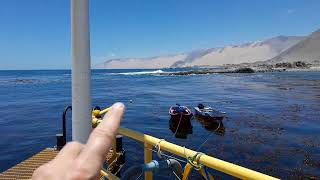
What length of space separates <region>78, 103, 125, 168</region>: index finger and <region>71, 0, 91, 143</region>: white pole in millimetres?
2040

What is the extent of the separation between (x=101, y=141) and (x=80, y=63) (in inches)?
87.0

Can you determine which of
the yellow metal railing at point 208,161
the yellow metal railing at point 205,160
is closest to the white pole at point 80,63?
the yellow metal railing at point 205,160

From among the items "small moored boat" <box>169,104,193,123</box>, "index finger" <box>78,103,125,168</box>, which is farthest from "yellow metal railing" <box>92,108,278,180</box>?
"small moored boat" <box>169,104,193,123</box>

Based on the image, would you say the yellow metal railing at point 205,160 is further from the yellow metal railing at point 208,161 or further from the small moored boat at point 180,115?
the small moored boat at point 180,115

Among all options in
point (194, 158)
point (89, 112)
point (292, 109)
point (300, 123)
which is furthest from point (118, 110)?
point (292, 109)

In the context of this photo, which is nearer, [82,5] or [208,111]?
[82,5]

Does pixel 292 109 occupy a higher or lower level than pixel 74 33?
lower

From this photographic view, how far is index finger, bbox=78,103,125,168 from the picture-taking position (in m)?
1.16

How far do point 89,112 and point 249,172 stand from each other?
168 cm

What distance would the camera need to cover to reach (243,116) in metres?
26.1

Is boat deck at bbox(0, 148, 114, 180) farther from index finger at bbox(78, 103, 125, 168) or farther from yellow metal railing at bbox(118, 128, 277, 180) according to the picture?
index finger at bbox(78, 103, 125, 168)

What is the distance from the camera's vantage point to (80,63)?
10.8 feet

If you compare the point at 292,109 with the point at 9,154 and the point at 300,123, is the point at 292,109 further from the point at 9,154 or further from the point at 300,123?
the point at 9,154

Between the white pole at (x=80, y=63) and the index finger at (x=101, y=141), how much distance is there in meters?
2.04
